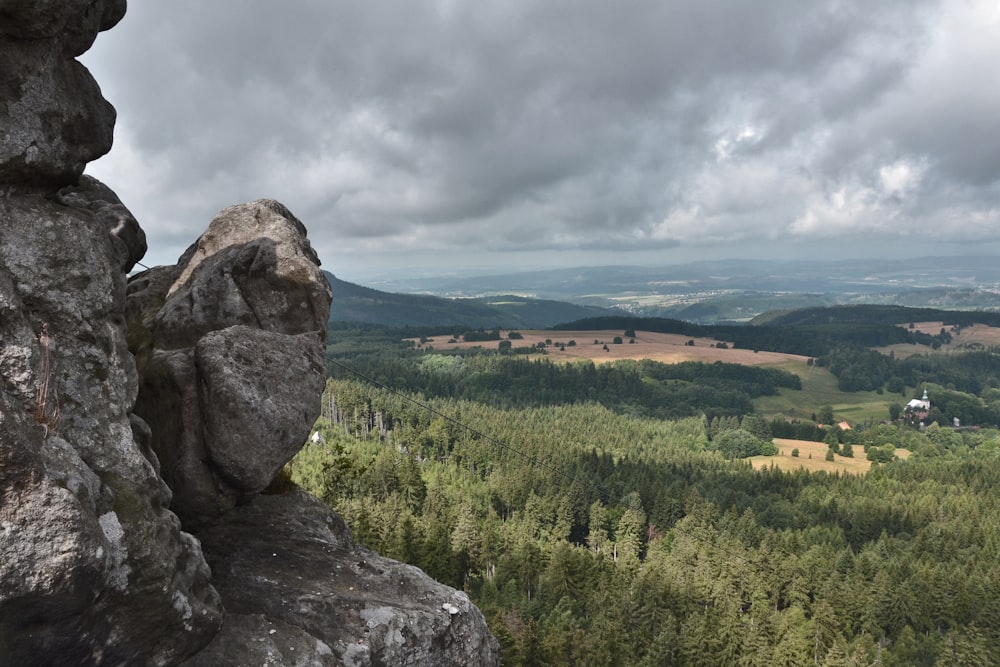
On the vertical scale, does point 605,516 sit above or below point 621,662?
below

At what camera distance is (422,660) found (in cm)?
1445

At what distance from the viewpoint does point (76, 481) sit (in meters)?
9.82

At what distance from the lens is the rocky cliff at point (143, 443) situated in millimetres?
9500

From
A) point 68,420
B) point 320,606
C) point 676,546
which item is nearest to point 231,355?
point 68,420

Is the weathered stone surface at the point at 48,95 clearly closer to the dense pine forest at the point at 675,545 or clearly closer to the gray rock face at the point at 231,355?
the gray rock face at the point at 231,355

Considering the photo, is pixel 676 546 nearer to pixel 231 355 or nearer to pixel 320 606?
pixel 320 606

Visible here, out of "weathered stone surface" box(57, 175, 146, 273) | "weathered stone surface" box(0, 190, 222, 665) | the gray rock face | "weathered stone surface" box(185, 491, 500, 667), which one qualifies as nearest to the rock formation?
"weathered stone surface" box(0, 190, 222, 665)

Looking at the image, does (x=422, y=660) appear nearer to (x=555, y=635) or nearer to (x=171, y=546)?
(x=171, y=546)

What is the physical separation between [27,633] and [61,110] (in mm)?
10016

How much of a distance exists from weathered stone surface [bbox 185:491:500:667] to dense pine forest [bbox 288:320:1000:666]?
1425 centimetres

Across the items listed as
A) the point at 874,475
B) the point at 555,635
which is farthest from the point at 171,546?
the point at 874,475

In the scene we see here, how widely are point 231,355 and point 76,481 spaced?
6.69 m

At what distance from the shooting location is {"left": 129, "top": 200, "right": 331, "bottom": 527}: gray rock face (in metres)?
15.8

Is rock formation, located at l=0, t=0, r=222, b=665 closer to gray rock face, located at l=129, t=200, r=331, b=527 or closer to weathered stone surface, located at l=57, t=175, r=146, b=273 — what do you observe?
gray rock face, located at l=129, t=200, r=331, b=527
